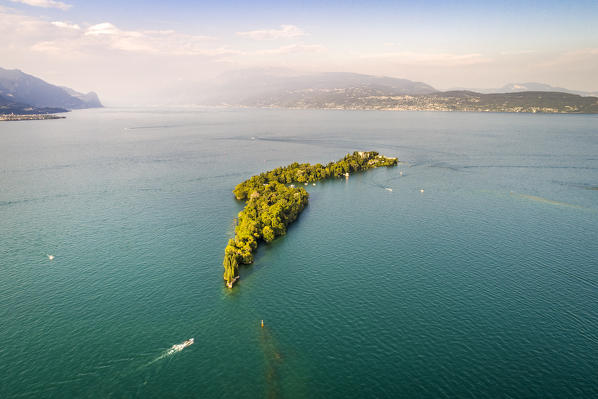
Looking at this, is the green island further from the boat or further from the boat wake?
the boat wake

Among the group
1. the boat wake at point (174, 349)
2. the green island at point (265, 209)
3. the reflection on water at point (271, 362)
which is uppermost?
the green island at point (265, 209)

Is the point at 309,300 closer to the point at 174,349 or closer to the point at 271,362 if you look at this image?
the point at 271,362

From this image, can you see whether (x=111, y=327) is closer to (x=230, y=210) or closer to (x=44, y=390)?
(x=44, y=390)

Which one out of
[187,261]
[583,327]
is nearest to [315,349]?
[187,261]

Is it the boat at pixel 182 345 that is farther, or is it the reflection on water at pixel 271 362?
the boat at pixel 182 345

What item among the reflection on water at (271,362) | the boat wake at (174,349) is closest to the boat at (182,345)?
the boat wake at (174,349)

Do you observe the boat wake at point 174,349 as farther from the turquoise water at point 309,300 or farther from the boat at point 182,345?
the turquoise water at point 309,300
